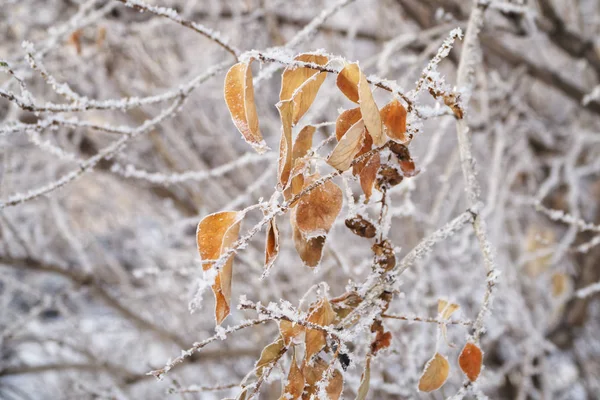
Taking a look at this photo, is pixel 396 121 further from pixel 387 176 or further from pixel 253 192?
pixel 253 192

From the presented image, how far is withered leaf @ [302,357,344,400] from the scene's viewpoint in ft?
1.72

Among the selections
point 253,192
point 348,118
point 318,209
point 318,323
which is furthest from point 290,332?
point 253,192

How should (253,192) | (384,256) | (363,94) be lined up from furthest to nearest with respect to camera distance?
(253,192) < (384,256) < (363,94)

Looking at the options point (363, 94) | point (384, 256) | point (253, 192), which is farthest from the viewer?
point (253, 192)

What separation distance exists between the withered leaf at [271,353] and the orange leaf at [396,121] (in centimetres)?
26

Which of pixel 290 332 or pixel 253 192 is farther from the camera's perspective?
pixel 253 192

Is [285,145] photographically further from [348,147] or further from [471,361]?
[471,361]

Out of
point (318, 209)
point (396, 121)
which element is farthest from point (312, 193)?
point (396, 121)

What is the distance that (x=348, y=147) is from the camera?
0.48 m

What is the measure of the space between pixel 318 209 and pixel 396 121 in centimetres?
13

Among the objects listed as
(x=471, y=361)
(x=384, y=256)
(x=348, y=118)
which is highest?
(x=348, y=118)

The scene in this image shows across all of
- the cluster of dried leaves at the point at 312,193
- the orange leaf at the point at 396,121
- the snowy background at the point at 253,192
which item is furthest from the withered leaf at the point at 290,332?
the snowy background at the point at 253,192

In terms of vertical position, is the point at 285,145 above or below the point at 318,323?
above

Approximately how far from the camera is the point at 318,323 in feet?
1.71
